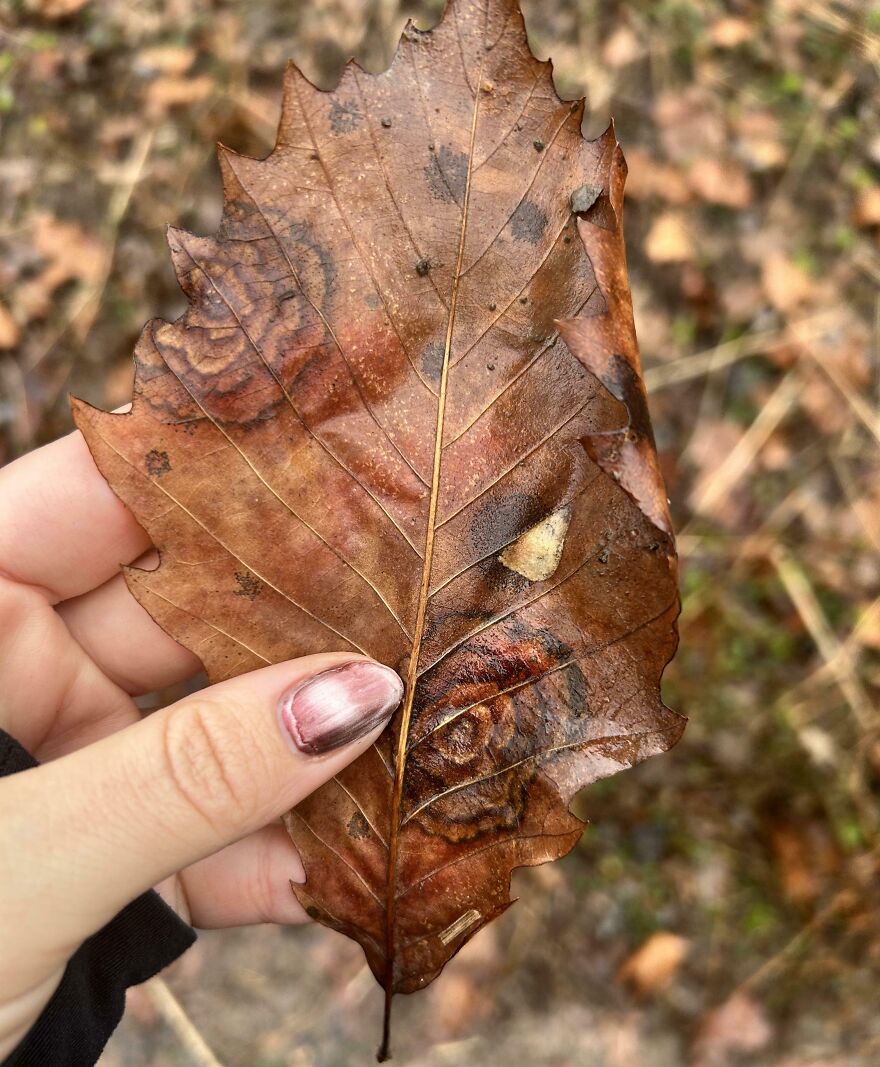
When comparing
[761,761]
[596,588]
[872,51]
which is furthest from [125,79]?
[761,761]

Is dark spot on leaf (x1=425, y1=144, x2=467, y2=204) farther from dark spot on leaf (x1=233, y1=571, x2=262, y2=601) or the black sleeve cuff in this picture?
the black sleeve cuff

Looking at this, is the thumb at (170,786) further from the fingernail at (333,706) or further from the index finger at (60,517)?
the index finger at (60,517)

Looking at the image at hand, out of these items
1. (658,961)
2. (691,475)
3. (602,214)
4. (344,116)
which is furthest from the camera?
(691,475)

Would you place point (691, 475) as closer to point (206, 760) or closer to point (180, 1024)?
point (206, 760)

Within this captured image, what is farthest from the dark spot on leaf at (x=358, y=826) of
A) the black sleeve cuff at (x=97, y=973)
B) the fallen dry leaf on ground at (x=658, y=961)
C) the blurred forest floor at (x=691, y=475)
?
the fallen dry leaf on ground at (x=658, y=961)

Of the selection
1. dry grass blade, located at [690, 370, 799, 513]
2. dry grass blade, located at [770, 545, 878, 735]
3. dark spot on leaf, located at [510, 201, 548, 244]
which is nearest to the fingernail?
dark spot on leaf, located at [510, 201, 548, 244]

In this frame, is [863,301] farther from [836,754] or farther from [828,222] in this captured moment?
[836,754]

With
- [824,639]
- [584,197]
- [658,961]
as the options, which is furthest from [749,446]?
[584,197]
